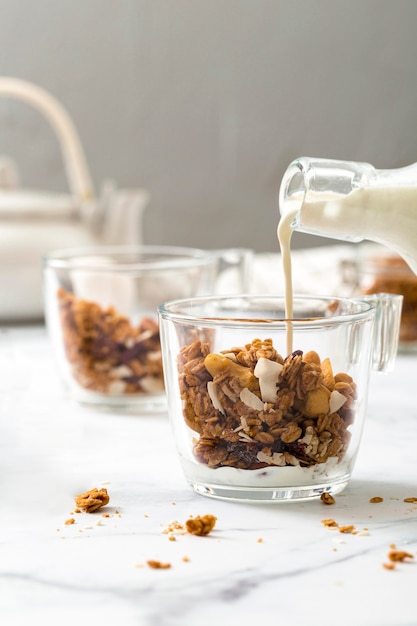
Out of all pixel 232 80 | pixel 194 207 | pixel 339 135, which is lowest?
pixel 194 207

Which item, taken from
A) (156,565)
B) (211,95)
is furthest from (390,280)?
A: (211,95)

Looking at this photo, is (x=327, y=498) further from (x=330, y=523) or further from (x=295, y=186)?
(x=295, y=186)

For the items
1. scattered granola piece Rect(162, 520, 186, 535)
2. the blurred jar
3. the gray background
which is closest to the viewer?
scattered granola piece Rect(162, 520, 186, 535)

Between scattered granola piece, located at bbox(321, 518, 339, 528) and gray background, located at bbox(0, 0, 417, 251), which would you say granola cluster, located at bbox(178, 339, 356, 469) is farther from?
gray background, located at bbox(0, 0, 417, 251)

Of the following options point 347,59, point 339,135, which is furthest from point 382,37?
point 339,135

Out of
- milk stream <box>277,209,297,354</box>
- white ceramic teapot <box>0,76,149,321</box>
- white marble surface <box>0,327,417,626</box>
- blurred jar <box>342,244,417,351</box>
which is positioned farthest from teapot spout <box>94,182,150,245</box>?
milk stream <box>277,209,297,354</box>

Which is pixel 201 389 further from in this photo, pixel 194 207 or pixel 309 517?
pixel 194 207

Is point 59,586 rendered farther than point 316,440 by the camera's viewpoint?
No

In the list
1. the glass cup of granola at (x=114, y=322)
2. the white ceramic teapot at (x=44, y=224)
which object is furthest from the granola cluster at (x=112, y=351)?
the white ceramic teapot at (x=44, y=224)
